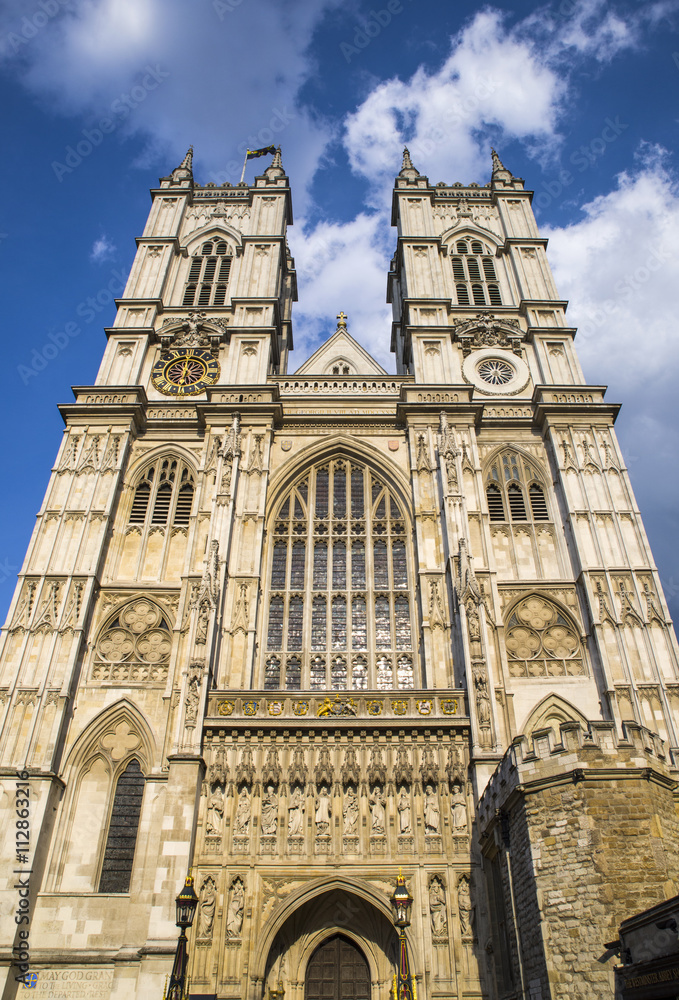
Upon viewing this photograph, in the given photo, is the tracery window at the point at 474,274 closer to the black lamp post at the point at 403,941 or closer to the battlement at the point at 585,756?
the battlement at the point at 585,756

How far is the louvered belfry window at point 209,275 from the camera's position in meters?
28.9

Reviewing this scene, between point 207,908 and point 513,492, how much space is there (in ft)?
45.7

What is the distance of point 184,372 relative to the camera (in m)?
25.8

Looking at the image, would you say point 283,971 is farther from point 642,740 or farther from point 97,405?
point 97,405

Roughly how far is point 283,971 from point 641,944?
7.96 metres

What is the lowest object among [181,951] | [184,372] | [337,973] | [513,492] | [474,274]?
[181,951]

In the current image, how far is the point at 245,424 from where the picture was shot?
23.4 m

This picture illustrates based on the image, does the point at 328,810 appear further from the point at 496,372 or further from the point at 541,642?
the point at 496,372

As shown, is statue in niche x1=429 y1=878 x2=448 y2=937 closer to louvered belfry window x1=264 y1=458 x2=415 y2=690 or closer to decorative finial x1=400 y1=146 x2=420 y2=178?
louvered belfry window x1=264 y1=458 x2=415 y2=690

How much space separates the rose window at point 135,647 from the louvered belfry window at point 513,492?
989 centimetres

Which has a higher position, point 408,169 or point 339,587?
point 408,169

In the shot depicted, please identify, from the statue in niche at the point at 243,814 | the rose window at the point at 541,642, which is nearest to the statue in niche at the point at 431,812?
the statue in niche at the point at 243,814

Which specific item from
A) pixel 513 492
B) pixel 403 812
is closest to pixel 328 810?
pixel 403 812

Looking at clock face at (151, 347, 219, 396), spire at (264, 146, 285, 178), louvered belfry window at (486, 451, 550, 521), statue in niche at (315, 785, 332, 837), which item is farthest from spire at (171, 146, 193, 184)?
statue in niche at (315, 785, 332, 837)
